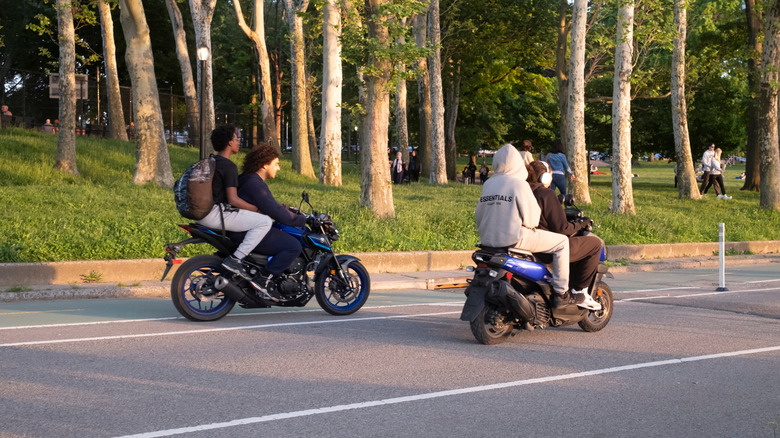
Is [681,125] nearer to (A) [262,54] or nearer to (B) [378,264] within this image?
(A) [262,54]

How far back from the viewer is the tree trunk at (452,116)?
45.0 m

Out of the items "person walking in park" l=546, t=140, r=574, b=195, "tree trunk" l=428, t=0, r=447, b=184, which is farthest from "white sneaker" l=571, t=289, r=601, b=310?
"tree trunk" l=428, t=0, r=447, b=184

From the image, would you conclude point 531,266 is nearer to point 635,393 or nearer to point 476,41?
point 635,393

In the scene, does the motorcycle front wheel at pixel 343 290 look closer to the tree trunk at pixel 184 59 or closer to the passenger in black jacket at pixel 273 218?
the passenger in black jacket at pixel 273 218

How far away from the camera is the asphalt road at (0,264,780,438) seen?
18.4ft

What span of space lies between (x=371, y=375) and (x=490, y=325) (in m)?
1.77

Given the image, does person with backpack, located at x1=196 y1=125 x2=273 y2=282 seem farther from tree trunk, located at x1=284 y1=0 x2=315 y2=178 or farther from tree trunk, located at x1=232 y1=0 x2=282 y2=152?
tree trunk, located at x1=284 y1=0 x2=315 y2=178

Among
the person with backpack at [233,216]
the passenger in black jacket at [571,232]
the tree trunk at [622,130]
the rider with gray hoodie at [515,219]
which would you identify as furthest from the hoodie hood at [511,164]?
the tree trunk at [622,130]

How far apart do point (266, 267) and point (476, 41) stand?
36622mm

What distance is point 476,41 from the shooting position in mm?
44281

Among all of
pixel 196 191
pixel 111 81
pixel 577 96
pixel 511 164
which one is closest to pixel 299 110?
pixel 111 81

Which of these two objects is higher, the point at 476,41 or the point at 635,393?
the point at 476,41

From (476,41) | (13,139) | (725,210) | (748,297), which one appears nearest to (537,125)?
(476,41)

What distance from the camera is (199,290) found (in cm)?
922
